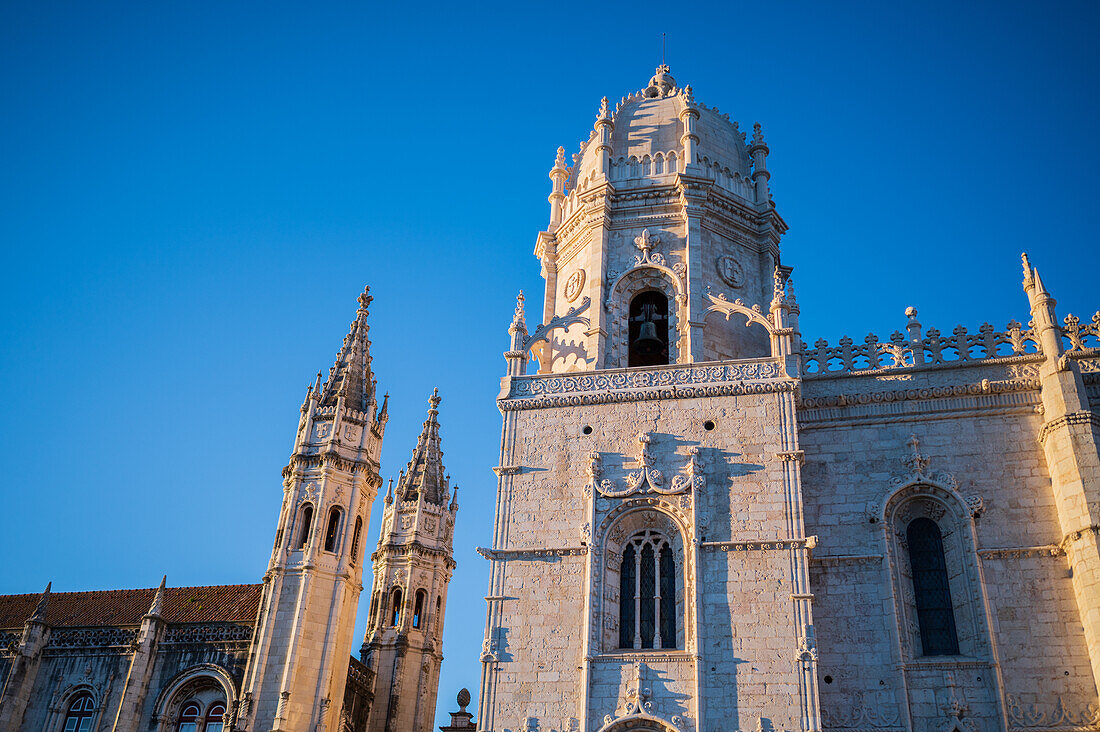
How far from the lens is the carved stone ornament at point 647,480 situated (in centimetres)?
2273

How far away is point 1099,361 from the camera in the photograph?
23.8 meters

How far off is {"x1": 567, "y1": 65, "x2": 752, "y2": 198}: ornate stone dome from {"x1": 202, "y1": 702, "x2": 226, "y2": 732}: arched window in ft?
59.7

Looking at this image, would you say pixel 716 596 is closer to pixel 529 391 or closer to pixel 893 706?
pixel 893 706

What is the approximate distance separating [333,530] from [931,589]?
1631cm

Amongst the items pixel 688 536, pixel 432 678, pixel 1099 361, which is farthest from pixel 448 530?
pixel 1099 361

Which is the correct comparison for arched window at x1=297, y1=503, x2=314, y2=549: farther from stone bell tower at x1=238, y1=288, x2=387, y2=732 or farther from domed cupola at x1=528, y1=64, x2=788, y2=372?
domed cupola at x1=528, y1=64, x2=788, y2=372

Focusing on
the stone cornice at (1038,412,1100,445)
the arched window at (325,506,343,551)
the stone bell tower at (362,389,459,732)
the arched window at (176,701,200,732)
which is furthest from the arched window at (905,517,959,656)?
the arched window at (176,701,200,732)

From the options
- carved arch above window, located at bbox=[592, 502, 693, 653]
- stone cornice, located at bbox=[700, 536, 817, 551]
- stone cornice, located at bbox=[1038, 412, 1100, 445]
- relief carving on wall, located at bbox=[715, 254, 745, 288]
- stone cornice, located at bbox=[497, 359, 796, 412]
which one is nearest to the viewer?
stone cornice, located at bbox=[700, 536, 817, 551]

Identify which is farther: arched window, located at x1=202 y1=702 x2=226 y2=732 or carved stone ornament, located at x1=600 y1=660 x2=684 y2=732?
arched window, located at x1=202 y1=702 x2=226 y2=732

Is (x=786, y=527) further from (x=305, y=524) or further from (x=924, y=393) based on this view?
(x=305, y=524)

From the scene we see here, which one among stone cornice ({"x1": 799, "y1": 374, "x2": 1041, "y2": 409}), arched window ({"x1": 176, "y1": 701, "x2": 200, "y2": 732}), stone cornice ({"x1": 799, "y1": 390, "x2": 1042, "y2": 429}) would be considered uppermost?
stone cornice ({"x1": 799, "y1": 374, "x2": 1041, "y2": 409})

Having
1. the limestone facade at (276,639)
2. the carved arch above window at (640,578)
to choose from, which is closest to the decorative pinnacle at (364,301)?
the limestone facade at (276,639)

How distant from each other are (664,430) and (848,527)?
15.5ft

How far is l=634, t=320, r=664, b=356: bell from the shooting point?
26719 mm
